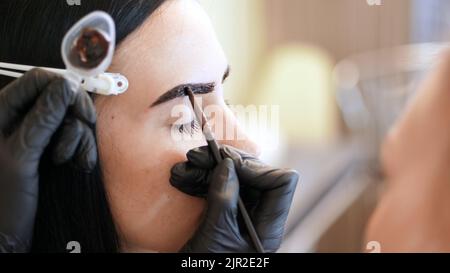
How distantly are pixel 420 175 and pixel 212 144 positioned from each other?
0.43 meters

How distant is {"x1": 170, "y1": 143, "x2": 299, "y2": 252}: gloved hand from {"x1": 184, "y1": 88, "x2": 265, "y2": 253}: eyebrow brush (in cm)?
1

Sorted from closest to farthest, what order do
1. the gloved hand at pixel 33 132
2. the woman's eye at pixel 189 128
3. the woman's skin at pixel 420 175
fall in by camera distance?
1. the gloved hand at pixel 33 132
2. the woman's eye at pixel 189 128
3. the woman's skin at pixel 420 175

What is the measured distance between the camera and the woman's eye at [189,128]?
90 cm

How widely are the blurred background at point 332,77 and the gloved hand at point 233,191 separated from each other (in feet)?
0.32

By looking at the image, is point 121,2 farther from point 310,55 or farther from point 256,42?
point 310,55

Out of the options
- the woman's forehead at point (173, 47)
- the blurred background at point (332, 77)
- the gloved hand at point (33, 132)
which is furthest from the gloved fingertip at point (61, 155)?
the blurred background at point (332, 77)

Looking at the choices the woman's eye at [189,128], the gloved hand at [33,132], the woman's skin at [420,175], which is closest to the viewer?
the gloved hand at [33,132]

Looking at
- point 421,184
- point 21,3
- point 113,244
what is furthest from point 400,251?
point 21,3

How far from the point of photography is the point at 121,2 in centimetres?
87

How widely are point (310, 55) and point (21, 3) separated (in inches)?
20.9

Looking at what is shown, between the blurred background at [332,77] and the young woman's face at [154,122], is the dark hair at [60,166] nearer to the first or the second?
the young woman's face at [154,122]

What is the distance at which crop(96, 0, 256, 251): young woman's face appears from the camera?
876 millimetres

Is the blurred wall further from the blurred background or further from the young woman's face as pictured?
the young woman's face

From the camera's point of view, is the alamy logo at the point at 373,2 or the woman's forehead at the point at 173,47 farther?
the alamy logo at the point at 373,2
